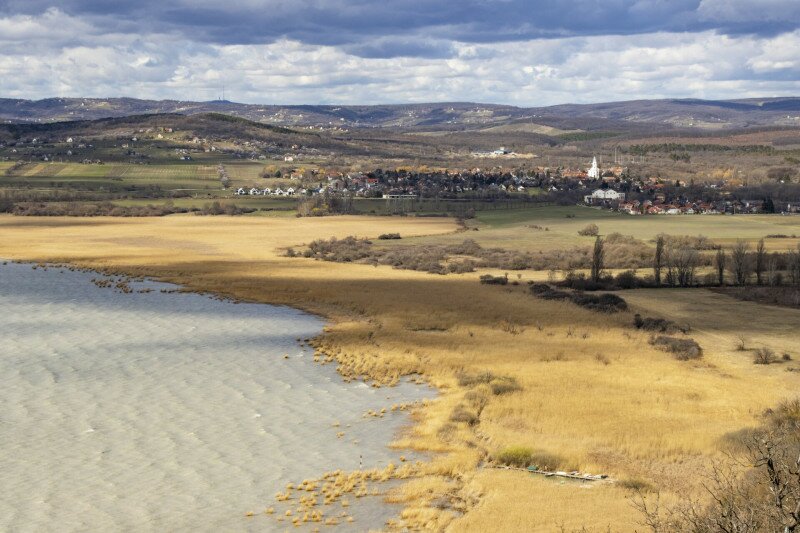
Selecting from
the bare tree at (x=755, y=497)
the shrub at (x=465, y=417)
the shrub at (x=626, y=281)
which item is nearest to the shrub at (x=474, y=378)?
the shrub at (x=465, y=417)

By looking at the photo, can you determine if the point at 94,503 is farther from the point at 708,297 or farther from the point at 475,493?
the point at 708,297

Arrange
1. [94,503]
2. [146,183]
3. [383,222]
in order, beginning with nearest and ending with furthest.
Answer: [94,503]
[383,222]
[146,183]

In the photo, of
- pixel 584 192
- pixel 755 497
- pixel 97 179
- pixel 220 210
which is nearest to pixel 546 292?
pixel 755 497

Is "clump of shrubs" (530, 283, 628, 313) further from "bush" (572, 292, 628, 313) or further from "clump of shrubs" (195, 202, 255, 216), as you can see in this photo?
"clump of shrubs" (195, 202, 255, 216)

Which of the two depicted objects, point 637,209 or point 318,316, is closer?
point 318,316

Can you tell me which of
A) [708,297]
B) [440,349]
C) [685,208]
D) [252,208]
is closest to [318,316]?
[440,349]

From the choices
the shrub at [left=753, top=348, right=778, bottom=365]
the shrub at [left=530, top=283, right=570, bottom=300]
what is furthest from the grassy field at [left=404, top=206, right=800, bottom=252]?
the shrub at [left=753, top=348, right=778, bottom=365]

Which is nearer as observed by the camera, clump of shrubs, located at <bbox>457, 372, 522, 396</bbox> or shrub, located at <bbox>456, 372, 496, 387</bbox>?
clump of shrubs, located at <bbox>457, 372, 522, 396</bbox>
